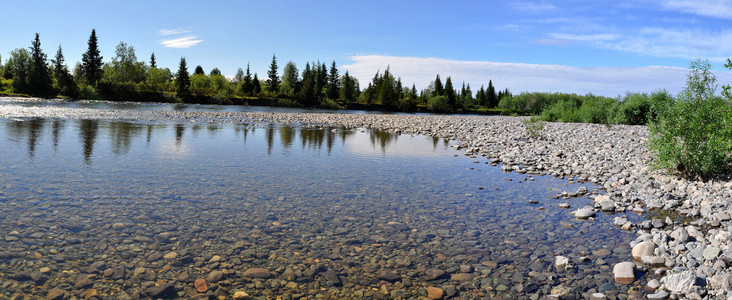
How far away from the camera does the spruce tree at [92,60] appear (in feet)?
352

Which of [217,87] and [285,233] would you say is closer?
[285,233]

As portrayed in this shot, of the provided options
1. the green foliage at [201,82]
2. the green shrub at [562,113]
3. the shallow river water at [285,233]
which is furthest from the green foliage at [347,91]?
the shallow river water at [285,233]

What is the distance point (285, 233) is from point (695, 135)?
10.9 meters

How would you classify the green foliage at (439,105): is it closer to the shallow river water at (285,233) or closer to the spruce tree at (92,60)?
the spruce tree at (92,60)

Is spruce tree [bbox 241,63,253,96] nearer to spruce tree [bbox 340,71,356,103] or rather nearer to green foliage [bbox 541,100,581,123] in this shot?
spruce tree [bbox 340,71,356,103]

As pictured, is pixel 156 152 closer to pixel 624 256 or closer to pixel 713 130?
pixel 624 256

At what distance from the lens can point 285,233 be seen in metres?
7.16

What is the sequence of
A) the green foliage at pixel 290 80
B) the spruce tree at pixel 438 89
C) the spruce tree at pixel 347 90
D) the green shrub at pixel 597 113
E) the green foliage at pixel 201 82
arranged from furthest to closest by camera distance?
the green foliage at pixel 201 82 → the spruce tree at pixel 438 89 → the spruce tree at pixel 347 90 → the green foliage at pixel 290 80 → the green shrub at pixel 597 113

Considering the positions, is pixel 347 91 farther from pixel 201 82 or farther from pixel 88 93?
pixel 88 93

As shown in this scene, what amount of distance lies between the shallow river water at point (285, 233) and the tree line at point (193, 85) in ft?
324

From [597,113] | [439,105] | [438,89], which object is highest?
[438,89]

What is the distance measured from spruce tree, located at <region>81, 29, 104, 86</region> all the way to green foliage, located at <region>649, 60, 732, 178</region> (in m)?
124

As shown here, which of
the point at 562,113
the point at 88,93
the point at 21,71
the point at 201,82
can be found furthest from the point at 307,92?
the point at 562,113

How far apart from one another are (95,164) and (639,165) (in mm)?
17845
